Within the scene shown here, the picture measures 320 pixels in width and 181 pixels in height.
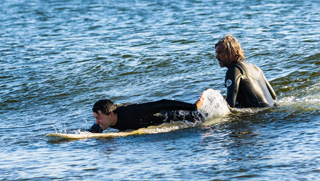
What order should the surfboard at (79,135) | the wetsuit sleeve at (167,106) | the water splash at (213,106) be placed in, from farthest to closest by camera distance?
1. the water splash at (213,106)
2. the surfboard at (79,135)
3. the wetsuit sleeve at (167,106)

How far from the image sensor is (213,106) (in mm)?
9062

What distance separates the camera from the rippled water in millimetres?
6762

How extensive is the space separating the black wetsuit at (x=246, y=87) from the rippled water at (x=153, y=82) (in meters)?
0.21

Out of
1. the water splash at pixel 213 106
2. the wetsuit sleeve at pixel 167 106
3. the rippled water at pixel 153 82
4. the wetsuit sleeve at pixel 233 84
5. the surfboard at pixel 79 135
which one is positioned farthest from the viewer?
the water splash at pixel 213 106

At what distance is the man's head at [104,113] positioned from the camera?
815 cm

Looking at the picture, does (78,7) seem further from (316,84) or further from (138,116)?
(138,116)

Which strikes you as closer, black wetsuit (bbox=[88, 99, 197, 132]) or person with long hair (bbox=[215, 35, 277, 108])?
black wetsuit (bbox=[88, 99, 197, 132])

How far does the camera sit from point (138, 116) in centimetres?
837

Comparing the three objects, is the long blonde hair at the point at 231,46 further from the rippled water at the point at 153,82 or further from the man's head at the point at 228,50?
the rippled water at the point at 153,82

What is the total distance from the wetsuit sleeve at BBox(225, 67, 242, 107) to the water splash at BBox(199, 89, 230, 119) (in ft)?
1.27

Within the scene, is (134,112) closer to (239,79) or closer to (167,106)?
(167,106)

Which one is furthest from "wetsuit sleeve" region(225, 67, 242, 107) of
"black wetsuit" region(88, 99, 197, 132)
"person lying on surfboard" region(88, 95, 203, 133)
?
"black wetsuit" region(88, 99, 197, 132)

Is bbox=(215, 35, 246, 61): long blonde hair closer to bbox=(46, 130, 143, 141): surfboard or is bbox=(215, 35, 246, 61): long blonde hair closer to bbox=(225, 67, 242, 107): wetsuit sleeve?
bbox=(225, 67, 242, 107): wetsuit sleeve

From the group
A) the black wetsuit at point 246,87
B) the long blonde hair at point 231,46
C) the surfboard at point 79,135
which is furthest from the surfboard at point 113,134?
the long blonde hair at point 231,46
